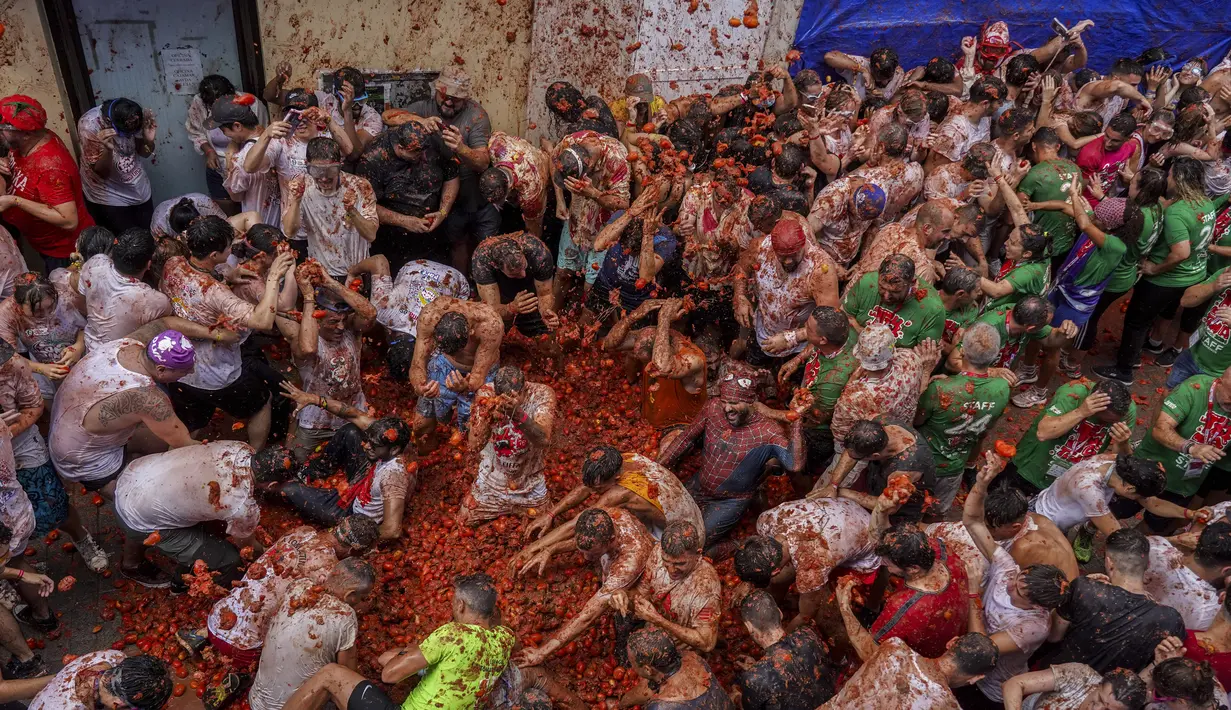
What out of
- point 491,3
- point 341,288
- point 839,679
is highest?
point 491,3

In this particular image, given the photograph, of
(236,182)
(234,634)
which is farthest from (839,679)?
(236,182)

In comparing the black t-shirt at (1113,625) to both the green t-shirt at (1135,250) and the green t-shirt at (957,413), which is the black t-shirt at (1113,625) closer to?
the green t-shirt at (957,413)

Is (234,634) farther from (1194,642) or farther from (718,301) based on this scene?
(1194,642)

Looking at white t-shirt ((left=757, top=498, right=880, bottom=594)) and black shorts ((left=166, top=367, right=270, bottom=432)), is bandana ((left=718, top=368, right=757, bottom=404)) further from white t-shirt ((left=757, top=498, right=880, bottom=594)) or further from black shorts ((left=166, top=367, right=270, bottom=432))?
black shorts ((left=166, top=367, right=270, bottom=432))

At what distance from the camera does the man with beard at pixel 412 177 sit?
8.27m

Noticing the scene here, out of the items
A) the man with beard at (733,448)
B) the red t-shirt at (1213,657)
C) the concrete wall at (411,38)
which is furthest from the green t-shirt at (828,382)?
the concrete wall at (411,38)

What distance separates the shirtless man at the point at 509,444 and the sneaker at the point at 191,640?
192 centimetres

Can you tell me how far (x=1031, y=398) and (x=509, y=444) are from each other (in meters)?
5.71

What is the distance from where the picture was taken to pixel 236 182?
26.5 feet

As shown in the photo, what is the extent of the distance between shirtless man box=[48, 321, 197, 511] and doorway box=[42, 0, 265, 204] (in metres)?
3.93

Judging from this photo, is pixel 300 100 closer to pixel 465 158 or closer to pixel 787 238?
pixel 465 158

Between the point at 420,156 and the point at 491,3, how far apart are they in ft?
8.87

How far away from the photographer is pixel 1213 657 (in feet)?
16.6

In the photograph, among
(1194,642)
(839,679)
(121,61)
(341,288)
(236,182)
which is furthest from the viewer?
(121,61)
